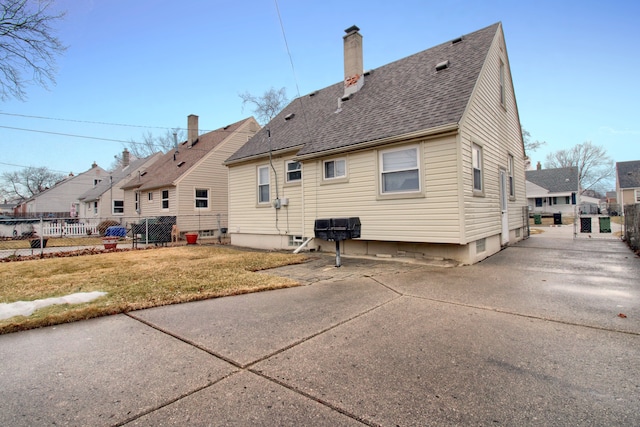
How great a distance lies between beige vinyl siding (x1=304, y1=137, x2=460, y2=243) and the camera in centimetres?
738

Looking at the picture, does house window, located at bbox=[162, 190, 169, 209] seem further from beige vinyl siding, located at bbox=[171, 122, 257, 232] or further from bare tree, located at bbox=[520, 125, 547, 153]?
bare tree, located at bbox=[520, 125, 547, 153]

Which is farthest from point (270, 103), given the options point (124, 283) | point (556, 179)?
point (556, 179)

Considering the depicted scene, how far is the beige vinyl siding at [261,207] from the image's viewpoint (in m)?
11.2

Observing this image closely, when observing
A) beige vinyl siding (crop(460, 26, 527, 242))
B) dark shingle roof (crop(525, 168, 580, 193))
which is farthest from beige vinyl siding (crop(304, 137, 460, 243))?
dark shingle roof (crop(525, 168, 580, 193))

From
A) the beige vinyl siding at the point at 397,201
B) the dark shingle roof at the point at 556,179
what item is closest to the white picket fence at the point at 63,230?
the beige vinyl siding at the point at 397,201

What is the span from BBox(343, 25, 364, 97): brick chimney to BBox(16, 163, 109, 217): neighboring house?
146ft

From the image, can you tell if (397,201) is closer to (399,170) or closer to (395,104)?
(399,170)

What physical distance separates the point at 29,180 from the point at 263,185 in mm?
74988

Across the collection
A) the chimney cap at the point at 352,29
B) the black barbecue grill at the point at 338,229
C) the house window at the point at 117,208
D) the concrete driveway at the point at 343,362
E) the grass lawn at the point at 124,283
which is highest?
the chimney cap at the point at 352,29

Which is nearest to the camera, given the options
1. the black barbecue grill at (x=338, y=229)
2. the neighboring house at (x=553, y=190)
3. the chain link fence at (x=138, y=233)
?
the black barbecue grill at (x=338, y=229)

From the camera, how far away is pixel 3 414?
199 cm

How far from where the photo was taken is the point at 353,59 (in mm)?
11938

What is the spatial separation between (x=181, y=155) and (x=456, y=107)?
63.7 ft

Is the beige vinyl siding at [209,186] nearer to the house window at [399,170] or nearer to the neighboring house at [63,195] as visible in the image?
the house window at [399,170]
